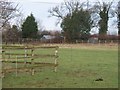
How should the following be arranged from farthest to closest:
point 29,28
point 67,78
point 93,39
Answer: point 29,28
point 93,39
point 67,78

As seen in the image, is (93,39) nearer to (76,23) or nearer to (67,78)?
(76,23)

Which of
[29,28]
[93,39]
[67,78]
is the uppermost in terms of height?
[29,28]

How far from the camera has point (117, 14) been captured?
7744 centimetres

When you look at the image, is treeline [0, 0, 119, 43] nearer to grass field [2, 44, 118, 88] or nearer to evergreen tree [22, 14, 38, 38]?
evergreen tree [22, 14, 38, 38]

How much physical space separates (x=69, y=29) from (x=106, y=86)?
6369cm

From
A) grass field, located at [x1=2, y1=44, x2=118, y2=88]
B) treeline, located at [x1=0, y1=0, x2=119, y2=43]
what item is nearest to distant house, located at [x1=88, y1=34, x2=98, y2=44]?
treeline, located at [x1=0, y1=0, x2=119, y2=43]

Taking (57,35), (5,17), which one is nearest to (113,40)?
(57,35)

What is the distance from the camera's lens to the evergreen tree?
7484 centimetres

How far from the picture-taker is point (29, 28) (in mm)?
Result: 76875

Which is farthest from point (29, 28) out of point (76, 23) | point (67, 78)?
point (67, 78)

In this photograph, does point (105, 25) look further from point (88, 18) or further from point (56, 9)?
point (56, 9)

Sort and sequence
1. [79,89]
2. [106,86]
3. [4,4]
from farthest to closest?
[4,4], [106,86], [79,89]

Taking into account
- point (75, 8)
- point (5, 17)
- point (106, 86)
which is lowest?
point (106, 86)

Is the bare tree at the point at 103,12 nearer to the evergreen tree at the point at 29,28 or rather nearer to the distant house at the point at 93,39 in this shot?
the distant house at the point at 93,39
